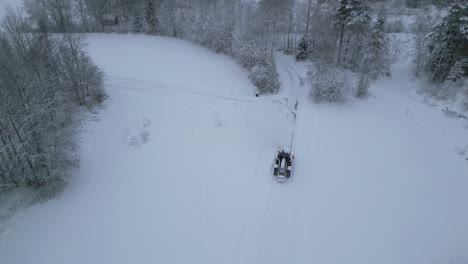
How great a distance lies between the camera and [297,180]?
15852 mm

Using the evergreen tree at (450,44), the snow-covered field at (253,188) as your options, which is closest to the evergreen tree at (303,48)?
the snow-covered field at (253,188)

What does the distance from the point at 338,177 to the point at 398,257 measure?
17.0 ft

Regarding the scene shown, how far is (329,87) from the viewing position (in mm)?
23797

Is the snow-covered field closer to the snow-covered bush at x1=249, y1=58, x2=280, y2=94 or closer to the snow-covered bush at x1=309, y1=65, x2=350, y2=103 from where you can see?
the snow-covered bush at x1=309, y1=65, x2=350, y2=103

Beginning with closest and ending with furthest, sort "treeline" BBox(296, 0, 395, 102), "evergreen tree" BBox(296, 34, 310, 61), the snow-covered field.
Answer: the snow-covered field
"treeline" BBox(296, 0, 395, 102)
"evergreen tree" BBox(296, 34, 310, 61)

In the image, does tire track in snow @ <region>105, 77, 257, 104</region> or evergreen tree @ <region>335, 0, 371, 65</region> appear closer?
tire track in snow @ <region>105, 77, 257, 104</region>

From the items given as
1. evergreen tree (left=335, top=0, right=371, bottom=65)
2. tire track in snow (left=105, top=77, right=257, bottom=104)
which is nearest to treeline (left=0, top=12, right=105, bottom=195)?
tire track in snow (left=105, top=77, right=257, bottom=104)

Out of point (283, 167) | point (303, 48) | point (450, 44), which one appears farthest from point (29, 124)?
point (450, 44)

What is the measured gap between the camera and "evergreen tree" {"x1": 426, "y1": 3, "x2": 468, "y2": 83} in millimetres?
22844

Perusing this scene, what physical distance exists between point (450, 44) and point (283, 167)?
21249mm

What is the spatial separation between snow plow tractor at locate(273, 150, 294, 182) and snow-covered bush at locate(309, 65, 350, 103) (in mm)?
10145

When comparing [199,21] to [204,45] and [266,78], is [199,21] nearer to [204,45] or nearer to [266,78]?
[204,45]

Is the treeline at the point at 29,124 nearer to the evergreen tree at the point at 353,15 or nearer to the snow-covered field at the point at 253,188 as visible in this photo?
the snow-covered field at the point at 253,188

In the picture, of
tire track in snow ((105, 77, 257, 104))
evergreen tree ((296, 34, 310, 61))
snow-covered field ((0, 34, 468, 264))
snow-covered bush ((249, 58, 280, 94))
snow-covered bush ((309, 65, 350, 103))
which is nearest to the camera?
snow-covered field ((0, 34, 468, 264))
